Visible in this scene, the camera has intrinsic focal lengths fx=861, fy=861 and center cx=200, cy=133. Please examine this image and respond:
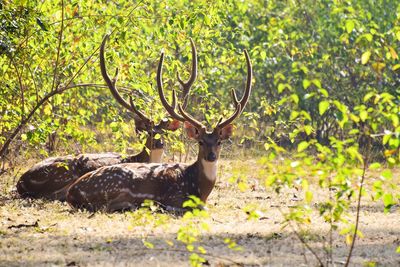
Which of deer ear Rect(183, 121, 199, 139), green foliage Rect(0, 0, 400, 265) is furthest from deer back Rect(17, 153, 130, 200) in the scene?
deer ear Rect(183, 121, 199, 139)

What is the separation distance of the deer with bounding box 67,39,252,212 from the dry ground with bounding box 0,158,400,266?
0.33 metres

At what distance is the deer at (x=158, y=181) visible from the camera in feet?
33.8

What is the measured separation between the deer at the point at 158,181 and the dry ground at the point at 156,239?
1.08ft

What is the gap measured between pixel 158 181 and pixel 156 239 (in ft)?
8.04

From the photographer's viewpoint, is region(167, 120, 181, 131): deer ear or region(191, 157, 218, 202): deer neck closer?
region(191, 157, 218, 202): deer neck

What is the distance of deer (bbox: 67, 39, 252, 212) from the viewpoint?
10297 mm

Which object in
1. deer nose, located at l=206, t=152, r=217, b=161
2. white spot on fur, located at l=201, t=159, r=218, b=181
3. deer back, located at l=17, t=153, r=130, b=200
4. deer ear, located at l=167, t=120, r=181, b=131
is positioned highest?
deer ear, located at l=167, t=120, r=181, b=131

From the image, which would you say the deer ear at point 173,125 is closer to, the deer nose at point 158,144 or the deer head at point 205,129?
the deer nose at point 158,144

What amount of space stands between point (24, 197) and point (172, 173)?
2155mm

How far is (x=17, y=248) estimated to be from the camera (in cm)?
768

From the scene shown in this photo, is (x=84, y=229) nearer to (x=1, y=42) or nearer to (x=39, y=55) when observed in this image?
(x=1, y=42)

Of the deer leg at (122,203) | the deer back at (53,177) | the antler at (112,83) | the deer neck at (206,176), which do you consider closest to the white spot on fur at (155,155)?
the deer back at (53,177)

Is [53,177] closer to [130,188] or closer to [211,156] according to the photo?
[130,188]

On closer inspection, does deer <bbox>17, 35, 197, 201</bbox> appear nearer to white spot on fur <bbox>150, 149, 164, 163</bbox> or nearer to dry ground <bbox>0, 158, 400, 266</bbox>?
white spot on fur <bbox>150, 149, 164, 163</bbox>
